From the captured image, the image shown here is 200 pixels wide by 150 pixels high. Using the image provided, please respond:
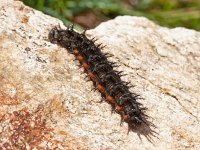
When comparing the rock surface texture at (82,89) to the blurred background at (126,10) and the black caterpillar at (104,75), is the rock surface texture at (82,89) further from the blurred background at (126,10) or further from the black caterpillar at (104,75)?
the blurred background at (126,10)

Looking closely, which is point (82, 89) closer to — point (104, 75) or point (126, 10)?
point (104, 75)

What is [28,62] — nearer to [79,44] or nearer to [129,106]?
[79,44]

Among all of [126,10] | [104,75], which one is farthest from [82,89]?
[126,10]

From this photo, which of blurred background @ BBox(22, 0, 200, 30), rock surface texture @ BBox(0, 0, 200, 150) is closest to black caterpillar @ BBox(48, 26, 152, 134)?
rock surface texture @ BBox(0, 0, 200, 150)

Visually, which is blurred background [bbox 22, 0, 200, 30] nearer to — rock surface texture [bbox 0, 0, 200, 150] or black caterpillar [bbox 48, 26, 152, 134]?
rock surface texture [bbox 0, 0, 200, 150]

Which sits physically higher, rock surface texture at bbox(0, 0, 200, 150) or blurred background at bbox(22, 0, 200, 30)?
rock surface texture at bbox(0, 0, 200, 150)
